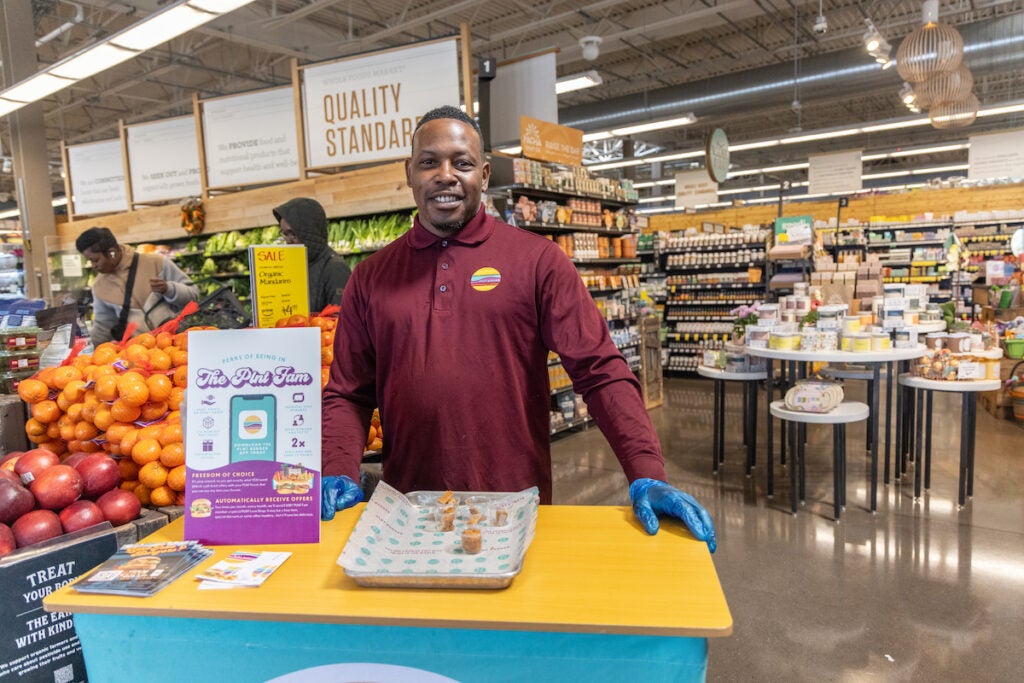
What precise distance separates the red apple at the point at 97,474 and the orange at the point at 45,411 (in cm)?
48

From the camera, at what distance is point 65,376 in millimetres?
2250

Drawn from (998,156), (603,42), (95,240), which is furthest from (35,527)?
(998,156)

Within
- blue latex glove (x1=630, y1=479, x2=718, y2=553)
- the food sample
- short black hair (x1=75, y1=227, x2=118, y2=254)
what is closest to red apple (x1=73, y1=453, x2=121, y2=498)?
the food sample

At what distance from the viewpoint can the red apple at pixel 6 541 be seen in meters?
1.55

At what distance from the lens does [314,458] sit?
1.40m

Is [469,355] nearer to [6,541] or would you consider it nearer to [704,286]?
[6,541]

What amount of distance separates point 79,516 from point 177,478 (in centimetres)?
25

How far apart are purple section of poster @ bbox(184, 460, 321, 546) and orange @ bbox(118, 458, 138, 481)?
0.73 meters

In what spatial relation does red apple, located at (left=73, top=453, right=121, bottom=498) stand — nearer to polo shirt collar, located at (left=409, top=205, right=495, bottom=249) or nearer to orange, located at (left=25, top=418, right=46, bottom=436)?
orange, located at (left=25, top=418, right=46, bottom=436)

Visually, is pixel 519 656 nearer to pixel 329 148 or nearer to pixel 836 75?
pixel 329 148

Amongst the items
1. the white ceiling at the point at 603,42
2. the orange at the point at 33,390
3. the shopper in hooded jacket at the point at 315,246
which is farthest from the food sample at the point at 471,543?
the white ceiling at the point at 603,42

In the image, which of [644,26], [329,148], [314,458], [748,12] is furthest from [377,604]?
[748,12]

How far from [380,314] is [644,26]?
10.3 meters

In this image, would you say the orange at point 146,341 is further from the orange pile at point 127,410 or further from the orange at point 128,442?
the orange at point 128,442
